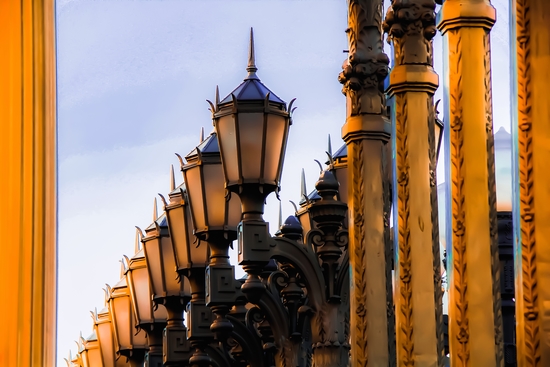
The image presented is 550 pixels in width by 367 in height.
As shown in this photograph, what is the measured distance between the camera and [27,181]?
8.18 meters

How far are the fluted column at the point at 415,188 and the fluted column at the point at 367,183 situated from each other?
3.35 ft

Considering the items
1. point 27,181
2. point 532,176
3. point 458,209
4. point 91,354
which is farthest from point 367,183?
point 91,354

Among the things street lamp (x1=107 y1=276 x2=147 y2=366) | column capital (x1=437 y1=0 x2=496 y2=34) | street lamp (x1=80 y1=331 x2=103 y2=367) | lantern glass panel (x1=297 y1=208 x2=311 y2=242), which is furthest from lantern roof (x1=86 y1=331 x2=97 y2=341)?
column capital (x1=437 y1=0 x2=496 y2=34)

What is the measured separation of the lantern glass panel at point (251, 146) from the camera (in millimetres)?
11930

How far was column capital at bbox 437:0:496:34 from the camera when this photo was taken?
9.05 m

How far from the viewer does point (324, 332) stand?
12.2 m

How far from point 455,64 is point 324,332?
12.4 feet

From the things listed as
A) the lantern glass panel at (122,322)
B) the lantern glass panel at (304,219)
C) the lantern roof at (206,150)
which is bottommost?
the lantern glass panel at (122,322)

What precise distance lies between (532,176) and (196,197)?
6627 millimetres

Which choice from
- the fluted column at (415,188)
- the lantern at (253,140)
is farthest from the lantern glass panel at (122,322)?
the fluted column at (415,188)

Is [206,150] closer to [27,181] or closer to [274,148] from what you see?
[274,148]

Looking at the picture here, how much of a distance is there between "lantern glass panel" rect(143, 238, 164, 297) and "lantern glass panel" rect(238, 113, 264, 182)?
11.9 feet

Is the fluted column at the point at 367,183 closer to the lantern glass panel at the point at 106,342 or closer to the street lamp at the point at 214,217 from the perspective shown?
the street lamp at the point at 214,217

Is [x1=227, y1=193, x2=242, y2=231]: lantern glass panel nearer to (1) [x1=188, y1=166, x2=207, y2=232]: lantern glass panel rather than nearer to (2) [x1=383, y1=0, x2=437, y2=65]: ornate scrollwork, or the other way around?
(1) [x1=188, y1=166, x2=207, y2=232]: lantern glass panel
